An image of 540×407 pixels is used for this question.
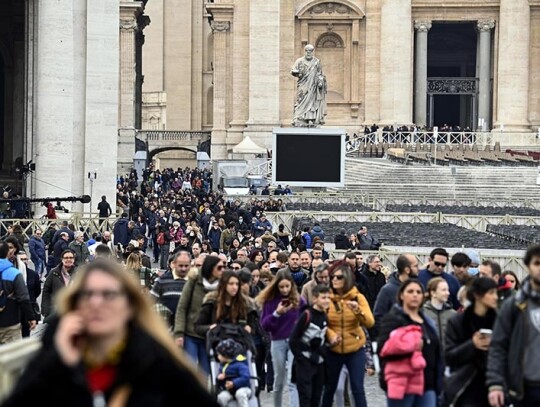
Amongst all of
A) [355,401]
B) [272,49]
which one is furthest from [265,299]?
[272,49]

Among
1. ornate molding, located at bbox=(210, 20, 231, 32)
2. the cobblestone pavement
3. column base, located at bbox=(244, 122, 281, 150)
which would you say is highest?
ornate molding, located at bbox=(210, 20, 231, 32)

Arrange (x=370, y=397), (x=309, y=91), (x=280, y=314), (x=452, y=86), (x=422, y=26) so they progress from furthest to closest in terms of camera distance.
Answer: (x=452, y=86) → (x=422, y=26) → (x=309, y=91) → (x=370, y=397) → (x=280, y=314)

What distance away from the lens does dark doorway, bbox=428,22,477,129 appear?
77125mm

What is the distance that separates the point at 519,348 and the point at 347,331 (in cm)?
357

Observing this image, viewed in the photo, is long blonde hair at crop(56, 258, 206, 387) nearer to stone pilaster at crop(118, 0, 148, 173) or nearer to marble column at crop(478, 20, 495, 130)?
marble column at crop(478, 20, 495, 130)

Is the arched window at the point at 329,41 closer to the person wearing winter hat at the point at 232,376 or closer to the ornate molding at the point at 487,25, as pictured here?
the ornate molding at the point at 487,25

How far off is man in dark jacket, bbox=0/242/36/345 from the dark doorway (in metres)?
62.0

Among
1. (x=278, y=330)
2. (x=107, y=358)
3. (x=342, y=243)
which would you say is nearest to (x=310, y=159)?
(x=342, y=243)

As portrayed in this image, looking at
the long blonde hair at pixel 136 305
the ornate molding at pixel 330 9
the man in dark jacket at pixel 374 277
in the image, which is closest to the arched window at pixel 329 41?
the ornate molding at pixel 330 9

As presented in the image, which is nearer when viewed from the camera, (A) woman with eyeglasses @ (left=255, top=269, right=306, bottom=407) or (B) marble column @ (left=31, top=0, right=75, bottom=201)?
(A) woman with eyeglasses @ (left=255, top=269, right=306, bottom=407)

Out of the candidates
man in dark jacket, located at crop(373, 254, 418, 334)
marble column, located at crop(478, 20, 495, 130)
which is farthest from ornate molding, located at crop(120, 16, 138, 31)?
man in dark jacket, located at crop(373, 254, 418, 334)

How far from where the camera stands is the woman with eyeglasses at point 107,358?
19.5 ft

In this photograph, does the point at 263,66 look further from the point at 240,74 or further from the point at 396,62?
the point at 396,62

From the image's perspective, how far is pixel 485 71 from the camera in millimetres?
71750
